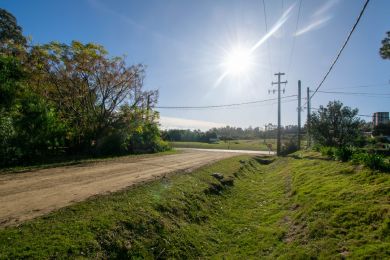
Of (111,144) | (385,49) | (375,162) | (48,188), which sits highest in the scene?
(385,49)

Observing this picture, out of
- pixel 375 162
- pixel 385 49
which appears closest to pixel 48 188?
pixel 375 162

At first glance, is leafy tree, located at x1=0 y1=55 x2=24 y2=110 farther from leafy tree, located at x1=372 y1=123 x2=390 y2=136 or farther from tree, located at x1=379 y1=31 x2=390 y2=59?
Result: leafy tree, located at x1=372 y1=123 x2=390 y2=136

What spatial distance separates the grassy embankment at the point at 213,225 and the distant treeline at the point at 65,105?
9.19m

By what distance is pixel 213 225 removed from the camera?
9.02m

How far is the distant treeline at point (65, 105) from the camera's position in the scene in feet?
49.2

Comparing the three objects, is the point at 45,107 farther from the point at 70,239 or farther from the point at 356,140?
the point at 356,140

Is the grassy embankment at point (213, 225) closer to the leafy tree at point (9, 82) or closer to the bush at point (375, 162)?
the bush at point (375, 162)

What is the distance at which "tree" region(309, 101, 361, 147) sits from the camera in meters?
26.3

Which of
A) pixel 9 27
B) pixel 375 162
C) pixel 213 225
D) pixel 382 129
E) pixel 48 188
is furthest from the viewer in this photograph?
pixel 382 129

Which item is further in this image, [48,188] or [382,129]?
[382,129]

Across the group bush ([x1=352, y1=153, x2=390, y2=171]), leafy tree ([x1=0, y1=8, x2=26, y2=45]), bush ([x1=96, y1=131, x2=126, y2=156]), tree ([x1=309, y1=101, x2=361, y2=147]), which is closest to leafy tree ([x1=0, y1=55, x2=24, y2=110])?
bush ([x1=96, y1=131, x2=126, y2=156])

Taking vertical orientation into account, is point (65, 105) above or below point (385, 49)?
below

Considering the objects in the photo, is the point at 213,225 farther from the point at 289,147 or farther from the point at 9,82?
the point at 289,147

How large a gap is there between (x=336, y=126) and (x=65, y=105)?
24377 millimetres
